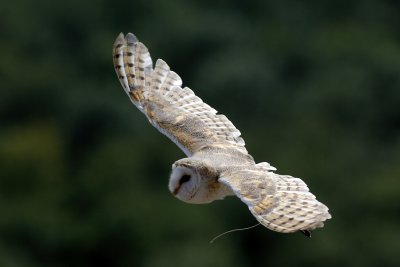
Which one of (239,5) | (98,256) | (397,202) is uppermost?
(239,5)

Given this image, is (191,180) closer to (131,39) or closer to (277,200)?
(277,200)

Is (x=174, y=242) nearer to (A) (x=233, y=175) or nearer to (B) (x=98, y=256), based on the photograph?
(B) (x=98, y=256)

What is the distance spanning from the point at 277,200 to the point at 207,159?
4.40ft

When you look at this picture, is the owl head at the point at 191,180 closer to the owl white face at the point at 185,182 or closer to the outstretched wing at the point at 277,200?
the owl white face at the point at 185,182

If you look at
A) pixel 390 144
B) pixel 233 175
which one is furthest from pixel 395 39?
pixel 233 175

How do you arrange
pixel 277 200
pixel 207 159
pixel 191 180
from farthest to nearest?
1. pixel 207 159
2. pixel 191 180
3. pixel 277 200

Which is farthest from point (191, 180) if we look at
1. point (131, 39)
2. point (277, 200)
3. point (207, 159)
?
point (131, 39)

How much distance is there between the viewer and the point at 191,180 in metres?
14.6

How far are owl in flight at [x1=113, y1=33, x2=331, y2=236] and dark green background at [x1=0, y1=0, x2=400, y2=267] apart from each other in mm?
30213

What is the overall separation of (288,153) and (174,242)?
6127mm

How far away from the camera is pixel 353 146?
60.2 metres

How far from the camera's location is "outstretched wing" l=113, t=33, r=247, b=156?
53.5ft

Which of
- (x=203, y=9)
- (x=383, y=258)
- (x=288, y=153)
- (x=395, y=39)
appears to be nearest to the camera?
(x=383, y=258)

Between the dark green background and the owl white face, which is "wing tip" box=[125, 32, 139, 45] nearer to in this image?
the owl white face
